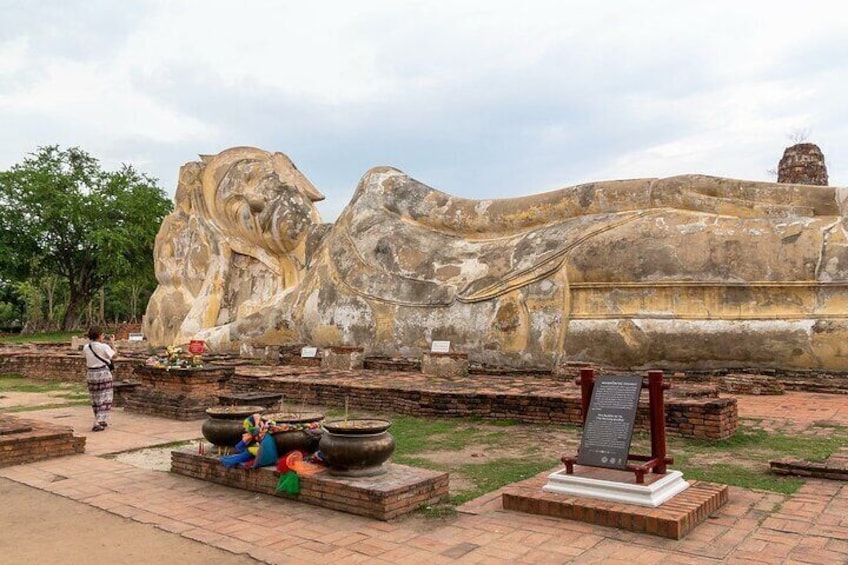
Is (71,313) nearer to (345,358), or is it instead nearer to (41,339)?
(41,339)

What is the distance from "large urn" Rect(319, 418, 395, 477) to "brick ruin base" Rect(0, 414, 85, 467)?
2.84 m

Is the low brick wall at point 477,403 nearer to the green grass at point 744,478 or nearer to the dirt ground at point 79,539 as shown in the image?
the green grass at point 744,478

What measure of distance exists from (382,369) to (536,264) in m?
2.85

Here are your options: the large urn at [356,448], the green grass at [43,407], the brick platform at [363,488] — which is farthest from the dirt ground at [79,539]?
the green grass at [43,407]

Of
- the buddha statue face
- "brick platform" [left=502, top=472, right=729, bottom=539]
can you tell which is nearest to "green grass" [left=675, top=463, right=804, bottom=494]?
"brick platform" [left=502, top=472, right=729, bottom=539]

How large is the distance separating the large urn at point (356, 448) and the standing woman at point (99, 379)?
156 inches

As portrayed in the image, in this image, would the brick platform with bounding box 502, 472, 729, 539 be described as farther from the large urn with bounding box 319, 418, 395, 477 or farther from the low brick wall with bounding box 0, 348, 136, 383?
the low brick wall with bounding box 0, 348, 136, 383

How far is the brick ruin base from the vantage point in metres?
5.67

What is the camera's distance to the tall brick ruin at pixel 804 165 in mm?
15572

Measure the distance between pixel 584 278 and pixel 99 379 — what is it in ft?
20.2

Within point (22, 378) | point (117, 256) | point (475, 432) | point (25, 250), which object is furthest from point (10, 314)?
point (475, 432)

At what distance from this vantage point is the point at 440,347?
10.2 m

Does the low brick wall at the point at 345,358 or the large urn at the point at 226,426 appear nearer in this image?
Result: the large urn at the point at 226,426

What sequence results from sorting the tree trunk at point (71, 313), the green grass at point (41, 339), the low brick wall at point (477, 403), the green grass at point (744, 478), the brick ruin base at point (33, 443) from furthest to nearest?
the tree trunk at point (71, 313) → the green grass at point (41, 339) → the low brick wall at point (477, 403) → the brick ruin base at point (33, 443) → the green grass at point (744, 478)
